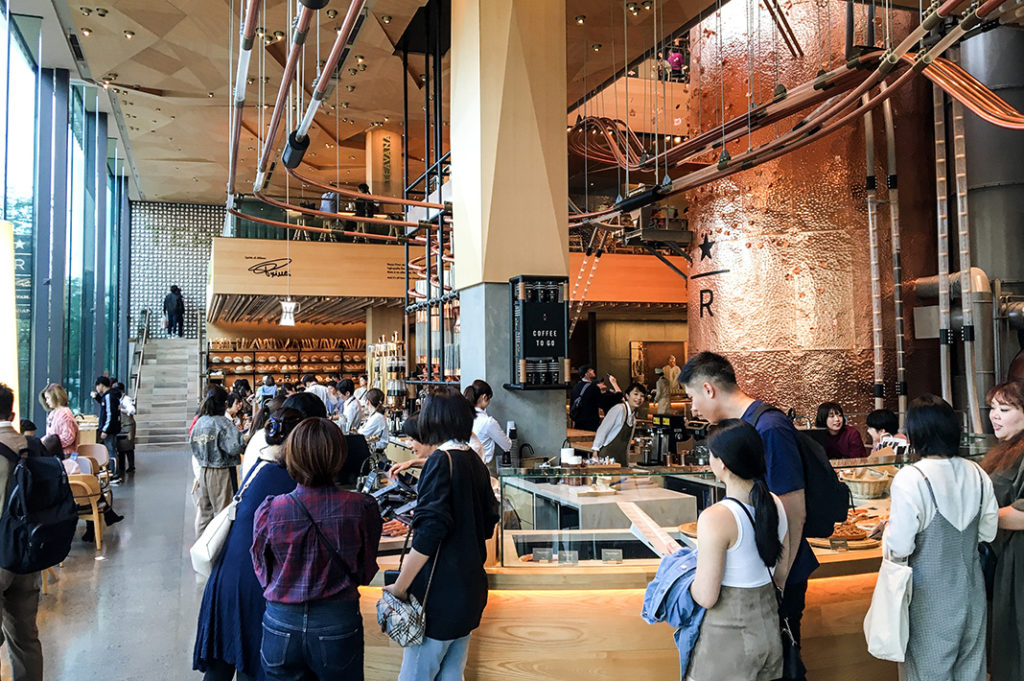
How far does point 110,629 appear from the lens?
4.86m

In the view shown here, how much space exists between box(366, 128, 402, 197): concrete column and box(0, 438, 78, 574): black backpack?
12.8m

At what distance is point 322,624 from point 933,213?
871 centimetres

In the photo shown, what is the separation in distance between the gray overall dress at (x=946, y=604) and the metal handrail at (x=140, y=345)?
62.8ft

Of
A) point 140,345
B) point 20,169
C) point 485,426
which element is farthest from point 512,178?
point 140,345

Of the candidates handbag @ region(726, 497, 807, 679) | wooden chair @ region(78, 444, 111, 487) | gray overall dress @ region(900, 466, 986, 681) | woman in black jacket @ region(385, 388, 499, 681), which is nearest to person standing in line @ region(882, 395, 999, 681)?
gray overall dress @ region(900, 466, 986, 681)

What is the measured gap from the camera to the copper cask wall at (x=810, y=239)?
836 centimetres

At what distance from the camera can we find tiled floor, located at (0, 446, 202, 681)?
4238 millimetres

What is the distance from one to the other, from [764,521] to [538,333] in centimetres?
434

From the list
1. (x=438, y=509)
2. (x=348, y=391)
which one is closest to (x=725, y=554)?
(x=438, y=509)

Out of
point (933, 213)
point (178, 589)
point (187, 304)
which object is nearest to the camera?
point (178, 589)

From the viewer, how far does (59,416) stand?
6.91 m

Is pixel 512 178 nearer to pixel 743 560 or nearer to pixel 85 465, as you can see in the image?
pixel 85 465

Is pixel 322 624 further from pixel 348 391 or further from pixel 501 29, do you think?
pixel 348 391
